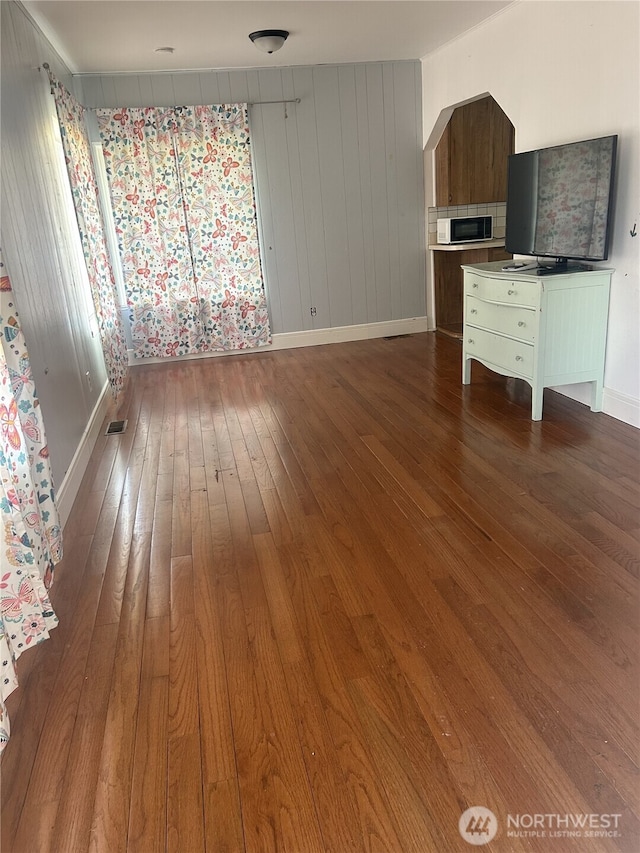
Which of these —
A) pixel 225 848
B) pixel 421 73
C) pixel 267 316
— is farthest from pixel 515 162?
pixel 225 848

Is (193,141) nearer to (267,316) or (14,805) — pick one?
(267,316)

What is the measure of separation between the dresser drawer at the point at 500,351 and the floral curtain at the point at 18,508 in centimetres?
277

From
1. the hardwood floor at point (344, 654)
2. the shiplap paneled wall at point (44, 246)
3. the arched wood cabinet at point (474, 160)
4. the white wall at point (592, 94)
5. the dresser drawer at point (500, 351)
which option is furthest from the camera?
the arched wood cabinet at point (474, 160)

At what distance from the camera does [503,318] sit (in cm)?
401

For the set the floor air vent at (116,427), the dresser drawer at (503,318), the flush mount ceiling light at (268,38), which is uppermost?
the flush mount ceiling light at (268,38)

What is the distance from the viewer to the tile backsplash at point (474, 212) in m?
6.19

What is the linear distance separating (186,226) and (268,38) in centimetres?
184

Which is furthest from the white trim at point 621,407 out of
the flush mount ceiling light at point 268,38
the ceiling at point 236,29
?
the flush mount ceiling light at point 268,38

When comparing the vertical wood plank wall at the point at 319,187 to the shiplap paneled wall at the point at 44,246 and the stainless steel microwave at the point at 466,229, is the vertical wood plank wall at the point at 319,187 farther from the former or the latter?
the stainless steel microwave at the point at 466,229

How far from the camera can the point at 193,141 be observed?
5586 millimetres

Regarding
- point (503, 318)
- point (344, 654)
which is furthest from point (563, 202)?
point (344, 654)

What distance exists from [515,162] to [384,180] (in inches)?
82.2

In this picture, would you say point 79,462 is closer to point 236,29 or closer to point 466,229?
point 236,29

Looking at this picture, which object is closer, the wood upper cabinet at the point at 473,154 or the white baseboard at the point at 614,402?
the white baseboard at the point at 614,402
